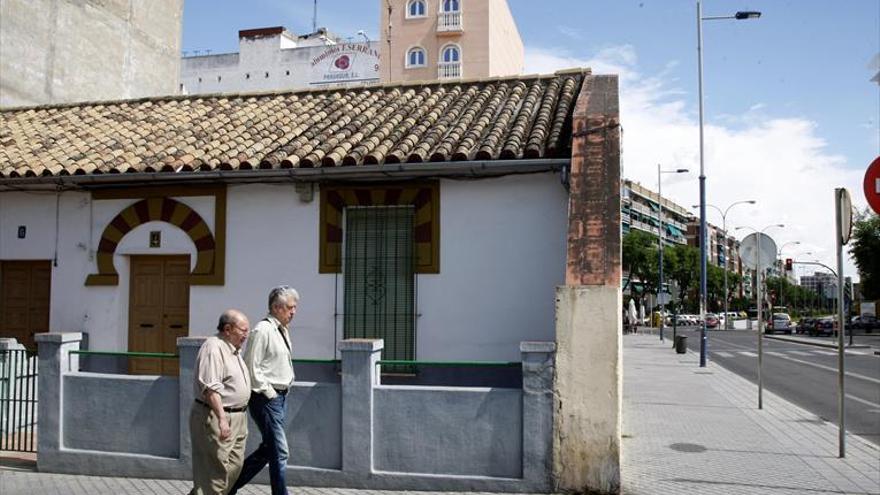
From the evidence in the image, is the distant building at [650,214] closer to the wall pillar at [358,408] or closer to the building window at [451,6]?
the building window at [451,6]

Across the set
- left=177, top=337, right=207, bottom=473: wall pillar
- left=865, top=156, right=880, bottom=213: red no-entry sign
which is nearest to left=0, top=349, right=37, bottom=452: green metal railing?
left=177, top=337, right=207, bottom=473: wall pillar

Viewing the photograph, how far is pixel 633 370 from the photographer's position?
820 inches

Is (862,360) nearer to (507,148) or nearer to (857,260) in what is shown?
(507,148)

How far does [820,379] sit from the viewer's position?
1922 cm

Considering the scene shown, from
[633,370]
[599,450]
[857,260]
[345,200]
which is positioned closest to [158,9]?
[345,200]

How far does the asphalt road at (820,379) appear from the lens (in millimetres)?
12922

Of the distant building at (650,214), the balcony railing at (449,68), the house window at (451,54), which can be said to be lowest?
the distant building at (650,214)

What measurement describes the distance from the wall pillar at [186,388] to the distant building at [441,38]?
43.8 metres

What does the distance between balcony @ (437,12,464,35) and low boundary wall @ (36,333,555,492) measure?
151 ft

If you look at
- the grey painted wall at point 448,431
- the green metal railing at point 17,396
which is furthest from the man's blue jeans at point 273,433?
the green metal railing at point 17,396

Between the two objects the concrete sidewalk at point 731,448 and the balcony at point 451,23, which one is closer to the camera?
the concrete sidewalk at point 731,448

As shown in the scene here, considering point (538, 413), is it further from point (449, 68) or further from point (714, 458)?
point (449, 68)

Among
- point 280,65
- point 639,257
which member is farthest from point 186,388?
point 639,257

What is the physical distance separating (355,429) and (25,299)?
627cm
